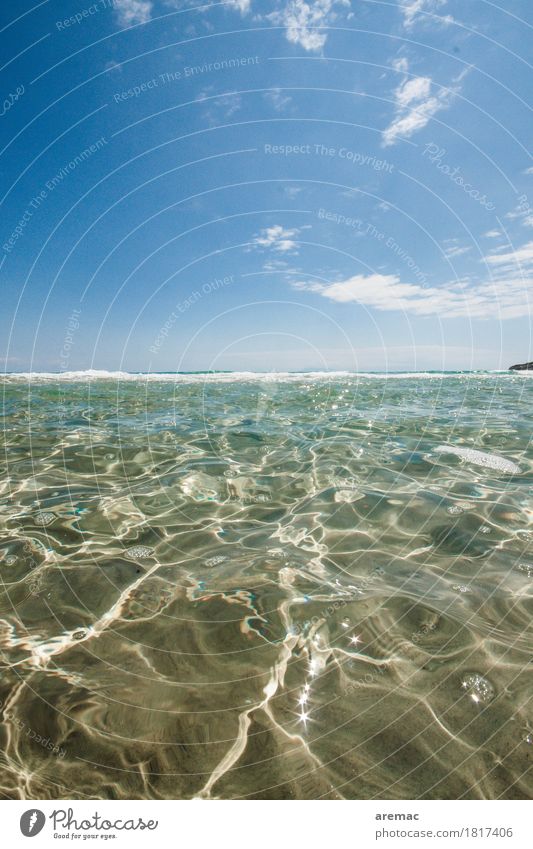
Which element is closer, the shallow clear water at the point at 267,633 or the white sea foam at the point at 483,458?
the shallow clear water at the point at 267,633

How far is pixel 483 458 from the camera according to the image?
7016 millimetres

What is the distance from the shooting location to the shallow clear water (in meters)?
1.93

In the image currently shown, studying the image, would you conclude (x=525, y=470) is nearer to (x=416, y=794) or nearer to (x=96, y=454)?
(x=416, y=794)

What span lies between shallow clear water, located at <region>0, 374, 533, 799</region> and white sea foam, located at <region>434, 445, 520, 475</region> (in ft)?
0.70

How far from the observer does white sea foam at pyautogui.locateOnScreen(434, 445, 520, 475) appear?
6.42 metres

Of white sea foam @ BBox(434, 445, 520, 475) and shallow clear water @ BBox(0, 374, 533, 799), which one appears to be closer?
shallow clear water @ BBox(0, 374, 533, 799)

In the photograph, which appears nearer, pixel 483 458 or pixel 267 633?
pixel 267 633

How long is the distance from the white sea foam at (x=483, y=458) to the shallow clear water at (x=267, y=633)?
0.21 m

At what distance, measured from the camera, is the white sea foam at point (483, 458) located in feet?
21.1

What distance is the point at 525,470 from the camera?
630 centimetres

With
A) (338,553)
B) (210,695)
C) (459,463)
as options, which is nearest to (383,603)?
(338,553)

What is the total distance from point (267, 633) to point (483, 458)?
599 centimetres

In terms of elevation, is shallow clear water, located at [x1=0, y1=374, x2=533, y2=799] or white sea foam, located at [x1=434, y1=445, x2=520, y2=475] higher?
white sea foam, located at [x1=434, y1=445, x2=520, y2=475]
